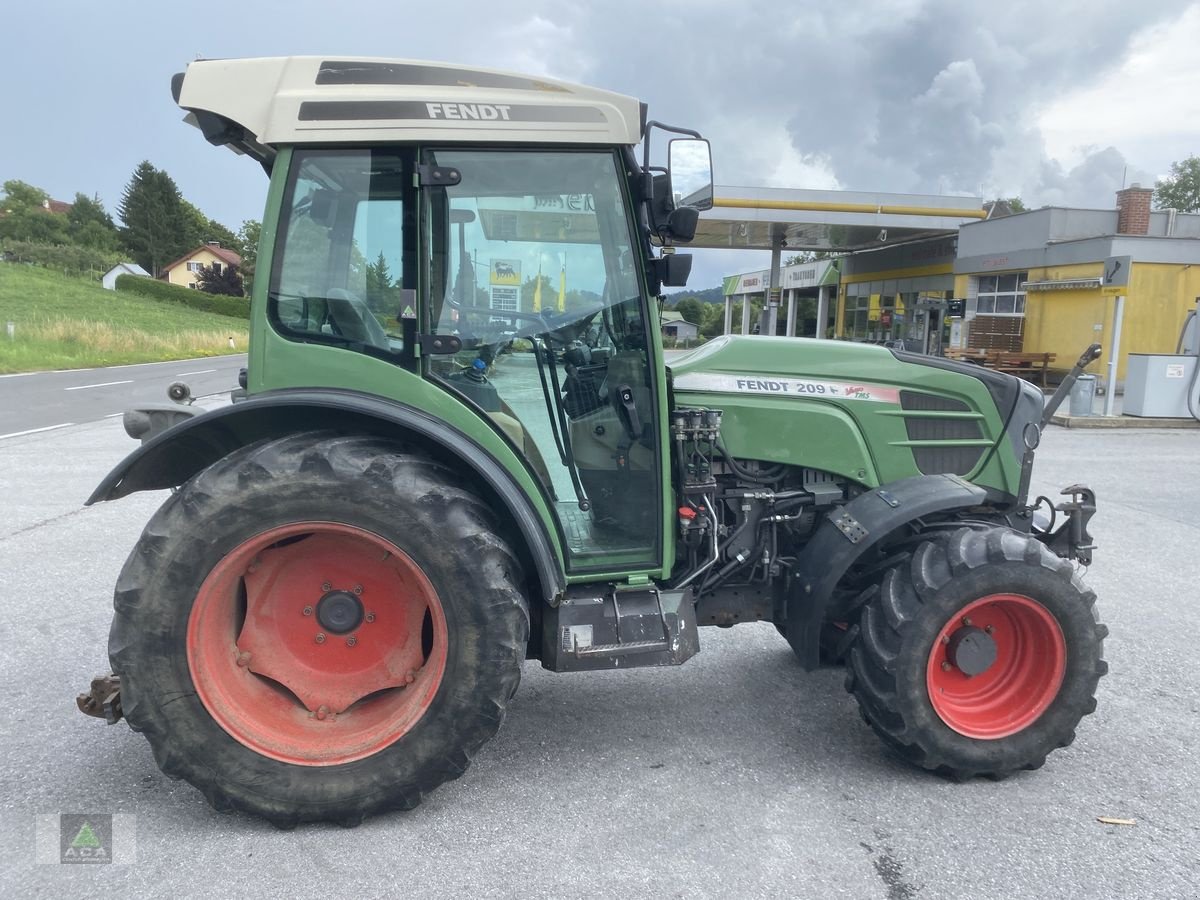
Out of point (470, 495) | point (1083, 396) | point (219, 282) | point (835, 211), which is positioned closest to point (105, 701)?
point (470, 495)

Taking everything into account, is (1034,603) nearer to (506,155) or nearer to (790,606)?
(790,606)

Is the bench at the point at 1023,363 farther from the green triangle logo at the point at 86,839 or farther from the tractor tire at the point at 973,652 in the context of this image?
the green triangle logo at the point at 86,839

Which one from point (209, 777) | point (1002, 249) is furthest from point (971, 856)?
point (1002, 249)

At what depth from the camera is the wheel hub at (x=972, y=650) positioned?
3.19 m

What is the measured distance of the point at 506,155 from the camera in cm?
287

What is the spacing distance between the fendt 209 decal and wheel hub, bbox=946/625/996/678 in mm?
956

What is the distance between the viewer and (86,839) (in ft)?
8.87

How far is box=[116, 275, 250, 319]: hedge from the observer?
5072 centimetres

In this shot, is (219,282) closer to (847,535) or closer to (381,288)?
(381,288)

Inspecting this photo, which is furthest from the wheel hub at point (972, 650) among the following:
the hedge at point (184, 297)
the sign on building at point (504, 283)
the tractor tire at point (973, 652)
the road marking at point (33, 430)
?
the hedge at point (184, 297)

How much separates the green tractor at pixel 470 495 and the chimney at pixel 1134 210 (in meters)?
25.4

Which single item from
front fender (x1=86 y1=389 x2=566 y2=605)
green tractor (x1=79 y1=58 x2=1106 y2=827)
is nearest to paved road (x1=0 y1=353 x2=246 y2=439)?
front fender (x1=86 y1=389 x2=566 y2=605)

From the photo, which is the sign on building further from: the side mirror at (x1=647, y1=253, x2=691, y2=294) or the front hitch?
the front hitch

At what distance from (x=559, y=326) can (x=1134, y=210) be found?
26599 millimetres
